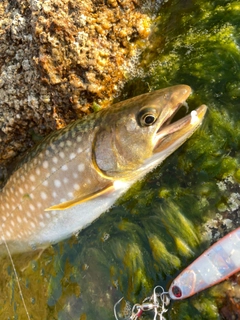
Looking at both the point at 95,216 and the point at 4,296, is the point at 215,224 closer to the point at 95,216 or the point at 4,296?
the point at 95,216

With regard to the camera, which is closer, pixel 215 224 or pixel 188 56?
pixel 215 224

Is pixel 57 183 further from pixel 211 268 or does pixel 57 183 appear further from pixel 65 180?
pixel 211 268

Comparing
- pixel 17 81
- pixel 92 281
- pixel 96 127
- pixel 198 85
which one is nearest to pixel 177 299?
pixel 92 281

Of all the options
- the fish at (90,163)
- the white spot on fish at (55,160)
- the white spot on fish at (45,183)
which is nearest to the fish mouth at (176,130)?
the fish at (90,163)

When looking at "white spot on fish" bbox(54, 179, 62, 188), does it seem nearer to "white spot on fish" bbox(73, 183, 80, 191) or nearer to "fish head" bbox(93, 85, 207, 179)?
"white spot on fish" bbox(73, 183, 80, 191)

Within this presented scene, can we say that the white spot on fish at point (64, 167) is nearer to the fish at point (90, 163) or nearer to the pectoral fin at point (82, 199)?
the fish at point (90, 163)

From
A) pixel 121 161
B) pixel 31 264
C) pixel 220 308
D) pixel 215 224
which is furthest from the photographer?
pixel 31 264
